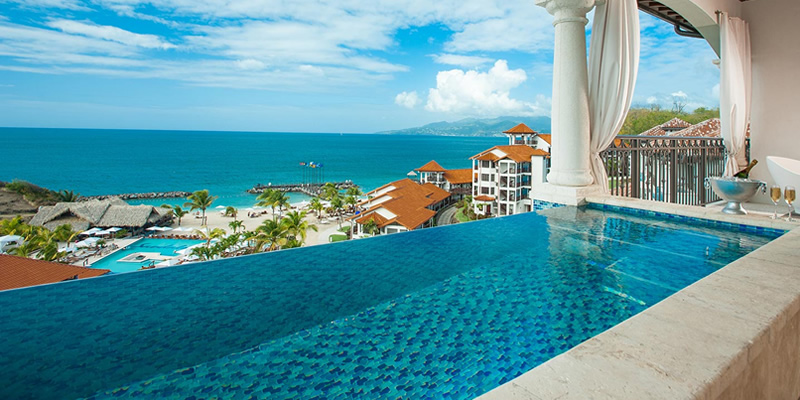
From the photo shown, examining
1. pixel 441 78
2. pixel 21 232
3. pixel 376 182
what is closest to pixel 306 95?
pixel 441 78

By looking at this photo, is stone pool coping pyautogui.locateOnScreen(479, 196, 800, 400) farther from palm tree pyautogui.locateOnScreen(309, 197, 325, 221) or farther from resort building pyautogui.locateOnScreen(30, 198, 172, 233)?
resort building pyautogui.locateOnScreen(30, 198, 172, 233)

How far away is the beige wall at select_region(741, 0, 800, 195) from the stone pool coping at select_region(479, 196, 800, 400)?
5.70 m

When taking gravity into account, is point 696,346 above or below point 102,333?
above

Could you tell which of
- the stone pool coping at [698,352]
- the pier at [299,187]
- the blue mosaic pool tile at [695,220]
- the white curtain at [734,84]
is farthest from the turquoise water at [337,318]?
the pier at [299,187]

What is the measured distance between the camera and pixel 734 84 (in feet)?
17.9

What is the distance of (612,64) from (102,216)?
29187mm

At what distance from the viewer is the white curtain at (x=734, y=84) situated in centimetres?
540

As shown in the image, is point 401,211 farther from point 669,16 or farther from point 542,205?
point 542,205

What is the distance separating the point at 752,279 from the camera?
4.91ft

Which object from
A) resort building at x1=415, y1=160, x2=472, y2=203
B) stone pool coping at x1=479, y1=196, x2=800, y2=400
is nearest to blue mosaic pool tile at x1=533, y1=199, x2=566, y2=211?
stone pool coping at x1=479, y1=196, x2=800, y2=400

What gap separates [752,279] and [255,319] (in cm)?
194

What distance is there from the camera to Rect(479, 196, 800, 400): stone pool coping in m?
0.80

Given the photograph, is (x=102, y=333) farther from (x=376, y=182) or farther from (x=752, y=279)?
(x=376, y=182)

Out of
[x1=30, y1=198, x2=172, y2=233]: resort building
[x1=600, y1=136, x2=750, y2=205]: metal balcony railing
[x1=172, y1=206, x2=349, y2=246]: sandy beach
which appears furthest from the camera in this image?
[x1=30, y1=198, x2=172, y2=233]: resort building
